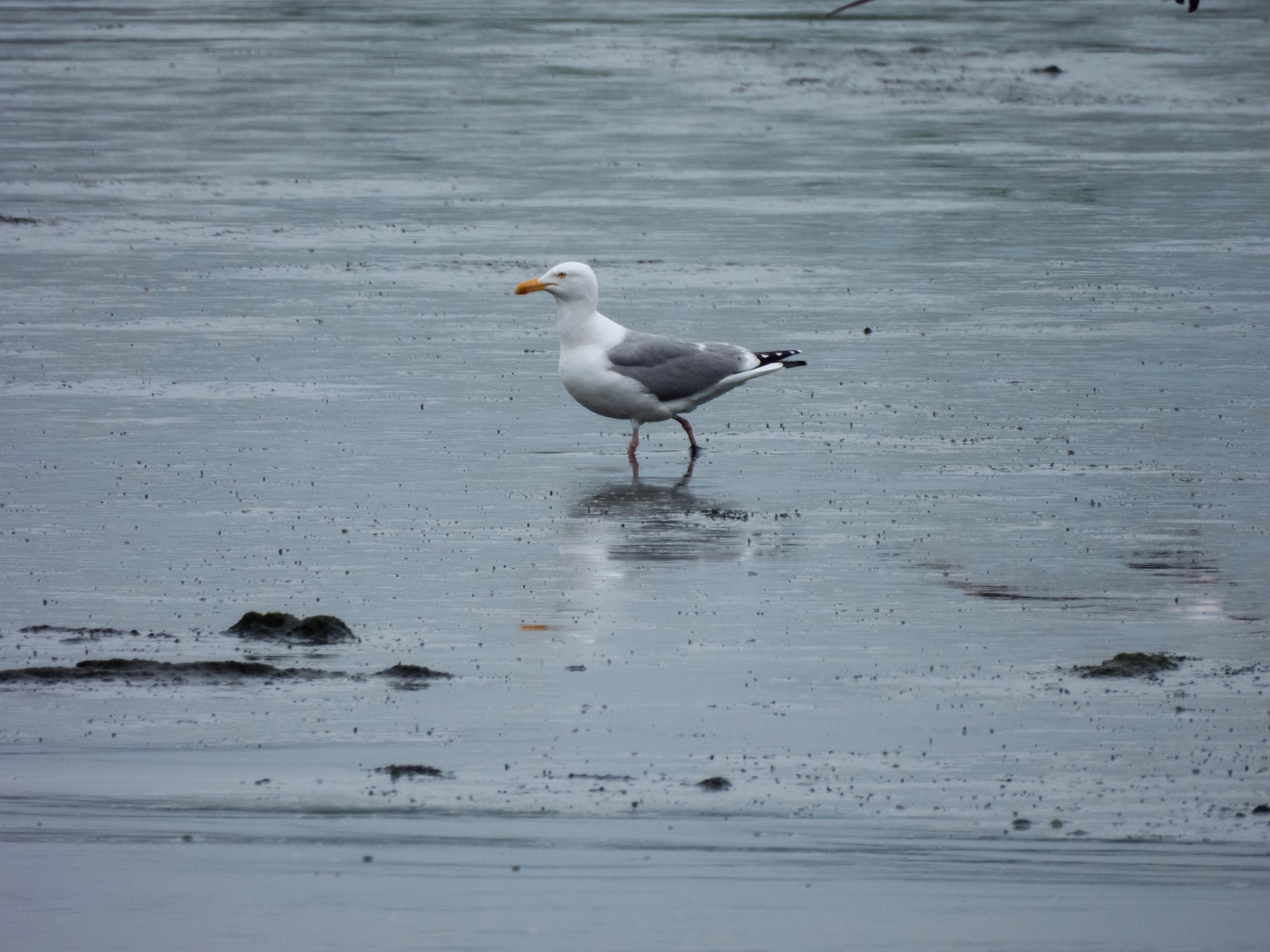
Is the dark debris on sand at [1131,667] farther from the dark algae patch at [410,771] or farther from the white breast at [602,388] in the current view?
the white breast at [602,388]

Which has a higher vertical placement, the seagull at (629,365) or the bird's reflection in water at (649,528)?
the seagull at (629,365)

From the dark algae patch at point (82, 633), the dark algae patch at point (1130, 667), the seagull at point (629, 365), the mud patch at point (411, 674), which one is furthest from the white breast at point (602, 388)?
the dark algae patch at point (1130, 667)

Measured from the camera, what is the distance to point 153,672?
28.5 ft

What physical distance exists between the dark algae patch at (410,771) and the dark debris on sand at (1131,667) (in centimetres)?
257

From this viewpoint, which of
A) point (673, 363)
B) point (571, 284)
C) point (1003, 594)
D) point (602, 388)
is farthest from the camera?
point (571, 284)

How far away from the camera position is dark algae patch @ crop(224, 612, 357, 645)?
9.14 metres

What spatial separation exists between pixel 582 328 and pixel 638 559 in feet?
9.62

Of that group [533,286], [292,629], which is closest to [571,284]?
[533,286]

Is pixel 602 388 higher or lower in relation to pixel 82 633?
higher

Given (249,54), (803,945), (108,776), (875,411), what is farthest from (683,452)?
(249,54)

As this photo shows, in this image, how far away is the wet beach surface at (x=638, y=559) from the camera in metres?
6.82

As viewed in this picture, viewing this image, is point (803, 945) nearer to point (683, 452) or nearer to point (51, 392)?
point (683, 452)

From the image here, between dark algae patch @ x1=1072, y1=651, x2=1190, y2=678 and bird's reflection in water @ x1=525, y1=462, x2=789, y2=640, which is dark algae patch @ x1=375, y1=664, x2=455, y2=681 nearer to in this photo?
bird's reflection in water @ x1=525, y1=462, x2=789, y2=640

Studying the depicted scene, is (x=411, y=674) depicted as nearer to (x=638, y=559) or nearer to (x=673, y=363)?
(x=638, y=559)
